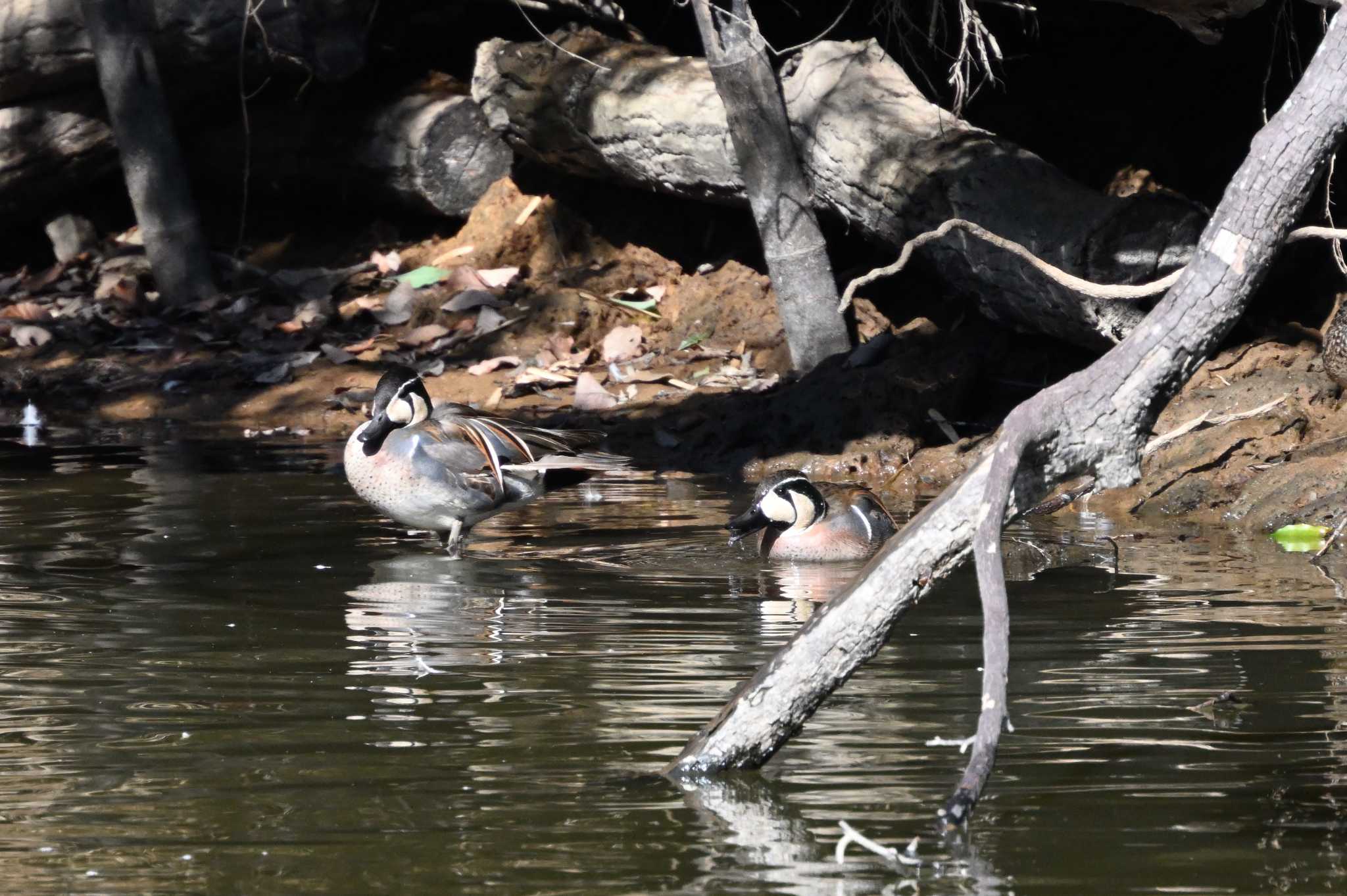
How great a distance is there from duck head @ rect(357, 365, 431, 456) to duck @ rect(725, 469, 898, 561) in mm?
1692

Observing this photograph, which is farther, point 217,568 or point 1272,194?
point 217,568

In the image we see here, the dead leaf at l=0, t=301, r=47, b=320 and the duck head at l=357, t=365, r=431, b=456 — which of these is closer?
the duck head at l=357, t=365, r=431, b=456

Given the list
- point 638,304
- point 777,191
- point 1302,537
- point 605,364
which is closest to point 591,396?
point 605,364

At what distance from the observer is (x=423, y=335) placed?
12867 millimetres

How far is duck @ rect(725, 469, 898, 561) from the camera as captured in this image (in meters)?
7.63

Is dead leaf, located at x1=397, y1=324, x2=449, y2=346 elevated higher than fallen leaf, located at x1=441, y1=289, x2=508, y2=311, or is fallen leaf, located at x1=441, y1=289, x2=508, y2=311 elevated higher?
fallen leaf, located at x1=441, y1=289, x2=508, y2=311

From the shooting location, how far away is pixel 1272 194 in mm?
3543

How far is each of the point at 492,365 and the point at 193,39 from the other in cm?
378

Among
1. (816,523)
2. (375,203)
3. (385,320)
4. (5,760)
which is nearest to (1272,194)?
(5,760)

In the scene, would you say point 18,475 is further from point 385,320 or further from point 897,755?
point 897,755

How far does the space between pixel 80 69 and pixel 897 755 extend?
443 inches

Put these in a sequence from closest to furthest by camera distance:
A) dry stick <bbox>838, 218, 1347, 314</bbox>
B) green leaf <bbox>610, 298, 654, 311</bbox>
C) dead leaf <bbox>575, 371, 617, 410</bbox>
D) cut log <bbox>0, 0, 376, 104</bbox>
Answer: dry stick <bbox>838, 218, 1347, 314</bbox> < dead leaf <bbox>575, 371, 617, 410</bbox> < green leaf <bbox>610, 298, 654, 311</bbox> < cut log <bbox>0, 0, 376, 104</bbox>

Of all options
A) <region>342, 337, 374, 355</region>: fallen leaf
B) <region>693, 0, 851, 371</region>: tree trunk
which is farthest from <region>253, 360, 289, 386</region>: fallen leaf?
<region>693, 0, 851, 371</region>: tree trunk

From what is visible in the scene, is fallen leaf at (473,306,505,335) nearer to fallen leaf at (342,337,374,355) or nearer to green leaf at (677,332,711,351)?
fallen leaf at (342,337,374,355)
